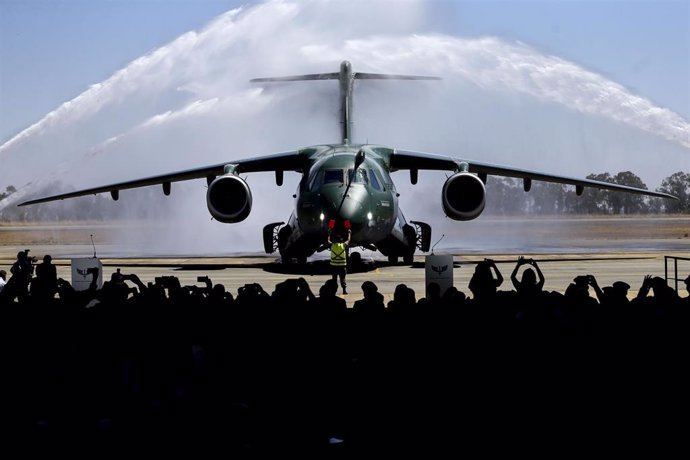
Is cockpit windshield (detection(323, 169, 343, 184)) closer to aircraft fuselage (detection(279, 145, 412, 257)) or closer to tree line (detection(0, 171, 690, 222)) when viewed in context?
aircraft fuselage (detection(279, 145, 412, 257))

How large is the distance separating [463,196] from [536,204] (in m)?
78.6

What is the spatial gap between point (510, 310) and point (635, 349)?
1.25 meters

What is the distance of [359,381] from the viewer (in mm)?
5582

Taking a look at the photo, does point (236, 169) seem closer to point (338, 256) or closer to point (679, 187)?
point (338, 256)

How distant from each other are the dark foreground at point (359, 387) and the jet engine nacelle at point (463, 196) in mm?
16839

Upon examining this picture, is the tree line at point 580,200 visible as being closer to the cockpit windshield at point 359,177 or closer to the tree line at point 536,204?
the tree line at point 536,204

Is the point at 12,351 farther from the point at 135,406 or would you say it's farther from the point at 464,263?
the point at 464,263

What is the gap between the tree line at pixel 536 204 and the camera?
87750 mm

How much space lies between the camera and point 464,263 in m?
27.5

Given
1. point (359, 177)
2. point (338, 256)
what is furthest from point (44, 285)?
point (359, 177)

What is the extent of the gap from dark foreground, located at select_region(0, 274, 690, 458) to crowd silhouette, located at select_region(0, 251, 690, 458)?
0.03 feet

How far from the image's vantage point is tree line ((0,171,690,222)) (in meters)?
87.8

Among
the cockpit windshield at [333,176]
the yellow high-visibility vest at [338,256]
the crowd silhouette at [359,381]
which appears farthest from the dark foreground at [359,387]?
the cockpit windshield at [333,176]


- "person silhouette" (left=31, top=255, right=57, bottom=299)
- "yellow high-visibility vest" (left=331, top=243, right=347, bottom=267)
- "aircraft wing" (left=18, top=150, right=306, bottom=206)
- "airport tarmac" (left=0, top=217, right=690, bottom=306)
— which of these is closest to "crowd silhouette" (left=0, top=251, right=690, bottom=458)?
"person silhouette" (left=31, top=255, right=57, bottom=299)
